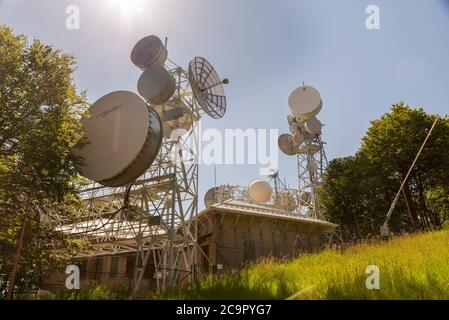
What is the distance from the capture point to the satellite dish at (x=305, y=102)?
115 feet

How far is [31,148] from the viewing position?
13516 mm

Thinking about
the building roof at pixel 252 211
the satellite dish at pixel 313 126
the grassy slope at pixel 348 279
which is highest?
the satellite dish at pixel 313 126

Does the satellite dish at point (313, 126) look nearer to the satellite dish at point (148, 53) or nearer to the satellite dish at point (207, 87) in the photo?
the satellite dish at point (207, 87)

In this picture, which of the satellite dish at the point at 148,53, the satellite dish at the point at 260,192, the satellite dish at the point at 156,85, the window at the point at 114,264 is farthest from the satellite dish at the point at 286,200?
the satellite dish at the point at 148,53

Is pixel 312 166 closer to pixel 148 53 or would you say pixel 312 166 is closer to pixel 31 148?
pixel 148 53

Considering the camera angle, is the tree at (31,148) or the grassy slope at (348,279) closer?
the grassy slope at (348,279)

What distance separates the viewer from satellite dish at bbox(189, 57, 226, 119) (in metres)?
21.4

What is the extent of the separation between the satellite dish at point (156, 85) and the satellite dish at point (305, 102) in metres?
18.7

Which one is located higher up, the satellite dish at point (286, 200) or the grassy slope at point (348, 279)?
the satellite dish at point (286, 200)

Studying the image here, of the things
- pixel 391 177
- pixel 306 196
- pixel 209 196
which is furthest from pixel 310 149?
pixel 209 196

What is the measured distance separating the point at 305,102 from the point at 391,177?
11.5 m

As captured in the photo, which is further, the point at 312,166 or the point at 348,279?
the point at 312,166

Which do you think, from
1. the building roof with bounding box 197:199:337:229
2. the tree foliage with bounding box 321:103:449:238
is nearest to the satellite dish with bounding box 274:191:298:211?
the building roof with bounding box 197:199:337:229

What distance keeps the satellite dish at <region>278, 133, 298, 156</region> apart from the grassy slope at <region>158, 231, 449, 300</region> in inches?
1189
